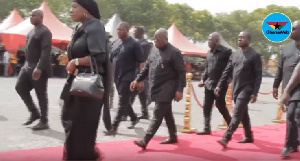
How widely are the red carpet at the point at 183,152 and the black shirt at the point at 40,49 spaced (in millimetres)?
1435

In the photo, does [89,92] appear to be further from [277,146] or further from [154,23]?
[154,23]

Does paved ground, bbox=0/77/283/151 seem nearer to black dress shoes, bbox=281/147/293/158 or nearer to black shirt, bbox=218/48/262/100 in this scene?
black shirt, bbox=218/48/262/100

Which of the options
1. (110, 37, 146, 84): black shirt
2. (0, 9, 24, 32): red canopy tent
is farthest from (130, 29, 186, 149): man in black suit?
(0, 9, 24, 32): red canopy tent

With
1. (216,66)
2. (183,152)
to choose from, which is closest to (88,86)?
(183,152)

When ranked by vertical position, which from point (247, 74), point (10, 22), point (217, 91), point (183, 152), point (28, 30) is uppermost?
point (10, 22)

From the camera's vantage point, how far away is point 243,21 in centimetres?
6669

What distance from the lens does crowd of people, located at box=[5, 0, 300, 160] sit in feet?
12.8

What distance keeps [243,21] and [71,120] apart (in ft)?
214

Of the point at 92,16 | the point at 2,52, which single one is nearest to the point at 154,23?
the point at 2,52

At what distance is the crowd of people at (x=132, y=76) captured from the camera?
3.92 m

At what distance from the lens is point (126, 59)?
716cm

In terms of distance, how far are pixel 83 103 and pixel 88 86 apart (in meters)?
0.23

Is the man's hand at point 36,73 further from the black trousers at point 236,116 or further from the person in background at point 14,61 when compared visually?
the person in background at point 14,61

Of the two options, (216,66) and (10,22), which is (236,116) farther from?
(10,22)
